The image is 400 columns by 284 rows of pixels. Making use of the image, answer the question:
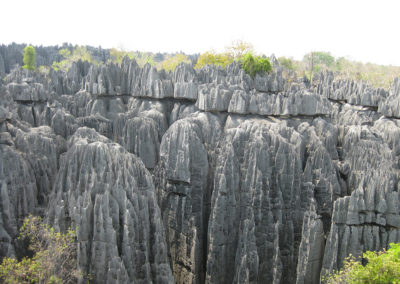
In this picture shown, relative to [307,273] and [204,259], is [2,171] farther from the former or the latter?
[307,273]

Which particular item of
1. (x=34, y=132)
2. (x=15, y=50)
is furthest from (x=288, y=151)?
(x=15, y=50)

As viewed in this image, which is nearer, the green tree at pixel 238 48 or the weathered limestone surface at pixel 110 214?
the weathered limestone surface at pixel 110 214

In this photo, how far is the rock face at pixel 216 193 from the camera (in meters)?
12.3

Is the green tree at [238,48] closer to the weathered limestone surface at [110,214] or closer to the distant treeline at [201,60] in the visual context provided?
the distant treeline at [201,60]

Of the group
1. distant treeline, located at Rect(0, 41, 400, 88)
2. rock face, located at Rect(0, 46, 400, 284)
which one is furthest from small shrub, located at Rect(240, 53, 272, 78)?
distant treeline, located at Rect(0, 41, 400, 88)

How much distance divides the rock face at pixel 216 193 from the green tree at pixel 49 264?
1.44 feet

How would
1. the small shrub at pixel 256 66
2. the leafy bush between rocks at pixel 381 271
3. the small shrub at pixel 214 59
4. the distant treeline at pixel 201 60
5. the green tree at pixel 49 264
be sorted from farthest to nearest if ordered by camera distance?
the distant treeline at pixel 201 60 < the small shrub at pixel 214 59 < the small shrub at pixel 256 66 < the green tree at pixel 49 264 < the leafy bush between rocks at pixel 381 271

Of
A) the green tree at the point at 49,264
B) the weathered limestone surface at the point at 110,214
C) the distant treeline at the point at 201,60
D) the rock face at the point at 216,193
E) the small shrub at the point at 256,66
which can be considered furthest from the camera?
the distant treeline at the point at 201,60

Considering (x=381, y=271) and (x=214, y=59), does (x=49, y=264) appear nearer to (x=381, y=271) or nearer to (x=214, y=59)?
(x=381, y=271)

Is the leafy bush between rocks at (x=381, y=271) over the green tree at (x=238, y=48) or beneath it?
beneath

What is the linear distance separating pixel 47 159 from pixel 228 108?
455 inches

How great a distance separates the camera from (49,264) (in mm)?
10188

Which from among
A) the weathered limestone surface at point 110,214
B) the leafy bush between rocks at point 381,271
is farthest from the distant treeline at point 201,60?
the leafy bush between rocks at point 381,271

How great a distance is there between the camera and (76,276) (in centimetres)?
1118
